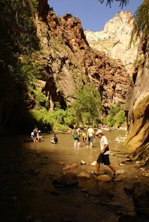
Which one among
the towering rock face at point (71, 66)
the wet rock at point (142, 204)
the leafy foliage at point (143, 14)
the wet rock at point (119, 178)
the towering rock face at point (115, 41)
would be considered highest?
the towering rock face at point (115, 41)

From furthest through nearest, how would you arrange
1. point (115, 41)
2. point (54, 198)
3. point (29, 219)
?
1. point (115, 41)
2. point (54, 198)
3. point (29, 219)

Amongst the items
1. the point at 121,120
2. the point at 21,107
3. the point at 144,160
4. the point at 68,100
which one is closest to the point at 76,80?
the point at 68,100

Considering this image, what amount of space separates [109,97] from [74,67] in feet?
132

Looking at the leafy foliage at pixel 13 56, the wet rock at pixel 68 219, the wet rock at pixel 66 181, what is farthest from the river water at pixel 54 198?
the leafy foliage at pixel 13 56

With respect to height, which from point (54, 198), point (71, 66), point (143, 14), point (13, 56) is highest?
point (71, 66)

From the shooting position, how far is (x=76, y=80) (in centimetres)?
5572

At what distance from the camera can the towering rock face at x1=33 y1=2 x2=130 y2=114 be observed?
41.6m

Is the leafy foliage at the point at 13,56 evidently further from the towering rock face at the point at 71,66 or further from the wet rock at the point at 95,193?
the wet rock at the point at 95,193

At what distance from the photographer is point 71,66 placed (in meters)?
57.1

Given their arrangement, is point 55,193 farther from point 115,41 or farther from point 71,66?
point 115,41

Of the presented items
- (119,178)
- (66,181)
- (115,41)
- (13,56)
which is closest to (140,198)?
(119,178)

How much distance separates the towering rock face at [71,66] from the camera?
1638 inches

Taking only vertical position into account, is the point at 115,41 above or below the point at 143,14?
above

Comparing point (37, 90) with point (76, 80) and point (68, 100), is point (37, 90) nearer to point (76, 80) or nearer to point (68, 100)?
point (68, 100)
